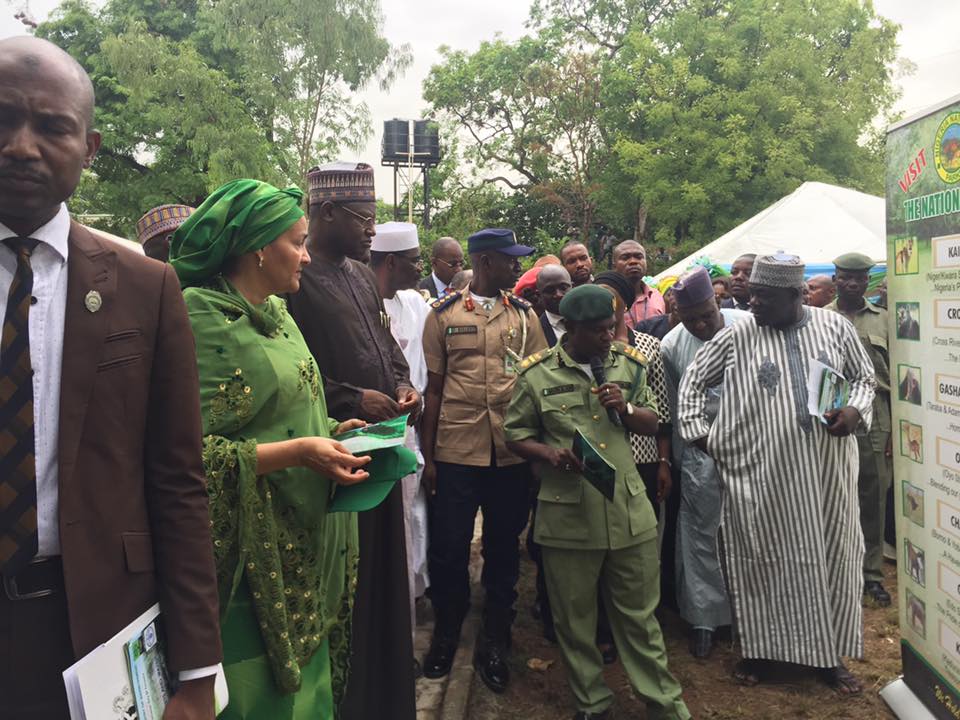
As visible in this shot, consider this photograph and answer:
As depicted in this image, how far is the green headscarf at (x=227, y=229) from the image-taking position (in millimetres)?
2311

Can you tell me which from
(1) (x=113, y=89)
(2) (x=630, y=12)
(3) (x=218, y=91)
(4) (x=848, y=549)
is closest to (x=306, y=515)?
(4) (x=848, y=549)

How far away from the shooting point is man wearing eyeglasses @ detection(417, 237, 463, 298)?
7.43 meters

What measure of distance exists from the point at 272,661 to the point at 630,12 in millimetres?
31729

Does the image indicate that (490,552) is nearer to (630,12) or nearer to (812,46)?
(812,46)

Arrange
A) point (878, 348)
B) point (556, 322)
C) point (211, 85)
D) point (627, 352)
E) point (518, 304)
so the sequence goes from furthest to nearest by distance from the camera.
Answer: point (211, 85) < point (878, 348) < point (556, 322) < point (518, 304) < point (627, 352)

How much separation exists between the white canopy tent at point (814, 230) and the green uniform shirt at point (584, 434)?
846cm

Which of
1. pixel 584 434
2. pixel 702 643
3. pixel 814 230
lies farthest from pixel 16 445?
pixel 814 230

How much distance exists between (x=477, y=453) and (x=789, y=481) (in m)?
1.65

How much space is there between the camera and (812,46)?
24.6m

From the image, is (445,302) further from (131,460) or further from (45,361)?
(45,361)

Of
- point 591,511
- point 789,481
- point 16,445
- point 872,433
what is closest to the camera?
point 16,445

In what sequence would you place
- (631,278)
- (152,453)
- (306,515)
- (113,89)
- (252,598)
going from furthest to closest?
(113,89)
(631,278)
(306,515)
(252,598)
(152,453)

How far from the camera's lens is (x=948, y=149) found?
10.4 ft

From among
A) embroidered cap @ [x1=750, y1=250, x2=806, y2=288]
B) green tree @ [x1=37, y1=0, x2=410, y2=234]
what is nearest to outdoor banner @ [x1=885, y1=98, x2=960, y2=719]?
embroidered cap @ [x1=750, y1=250, x2=806, y2=288]
